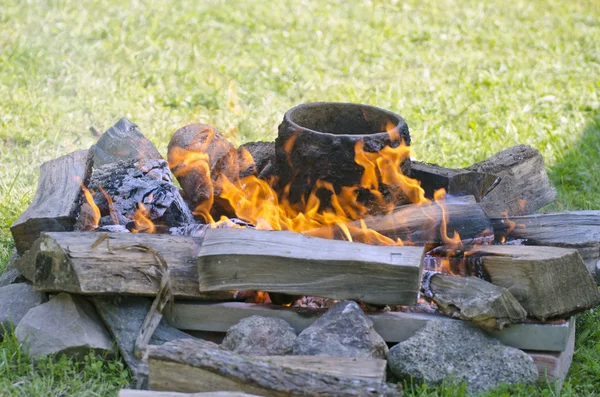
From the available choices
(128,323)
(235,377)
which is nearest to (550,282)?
(235,377)

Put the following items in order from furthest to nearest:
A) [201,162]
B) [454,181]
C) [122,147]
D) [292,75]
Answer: [292,75] < [122,147] < [201,162] < [454,181]

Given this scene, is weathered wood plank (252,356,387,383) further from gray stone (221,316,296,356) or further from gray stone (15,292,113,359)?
A: gray stone (15,292,113,359)

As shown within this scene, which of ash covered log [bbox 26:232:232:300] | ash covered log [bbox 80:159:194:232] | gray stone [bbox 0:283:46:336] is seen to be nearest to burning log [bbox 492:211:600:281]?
ash covered log [bbox 26:232:232:300]

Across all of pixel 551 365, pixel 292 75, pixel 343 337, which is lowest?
pixel 292 75

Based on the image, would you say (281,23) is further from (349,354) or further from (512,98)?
(349,354)

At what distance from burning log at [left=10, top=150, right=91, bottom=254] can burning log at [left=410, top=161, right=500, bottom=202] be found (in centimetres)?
179

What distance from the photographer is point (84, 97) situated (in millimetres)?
6871

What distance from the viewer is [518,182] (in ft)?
15.0

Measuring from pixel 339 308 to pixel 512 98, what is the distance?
4.81 metres

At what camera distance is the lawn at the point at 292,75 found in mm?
6281

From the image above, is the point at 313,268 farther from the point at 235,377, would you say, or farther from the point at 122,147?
the point at 122,147

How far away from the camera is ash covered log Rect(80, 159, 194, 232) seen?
3.99 m

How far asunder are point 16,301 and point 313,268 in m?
1.39

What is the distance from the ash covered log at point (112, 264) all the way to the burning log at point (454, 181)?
4.66 ft
